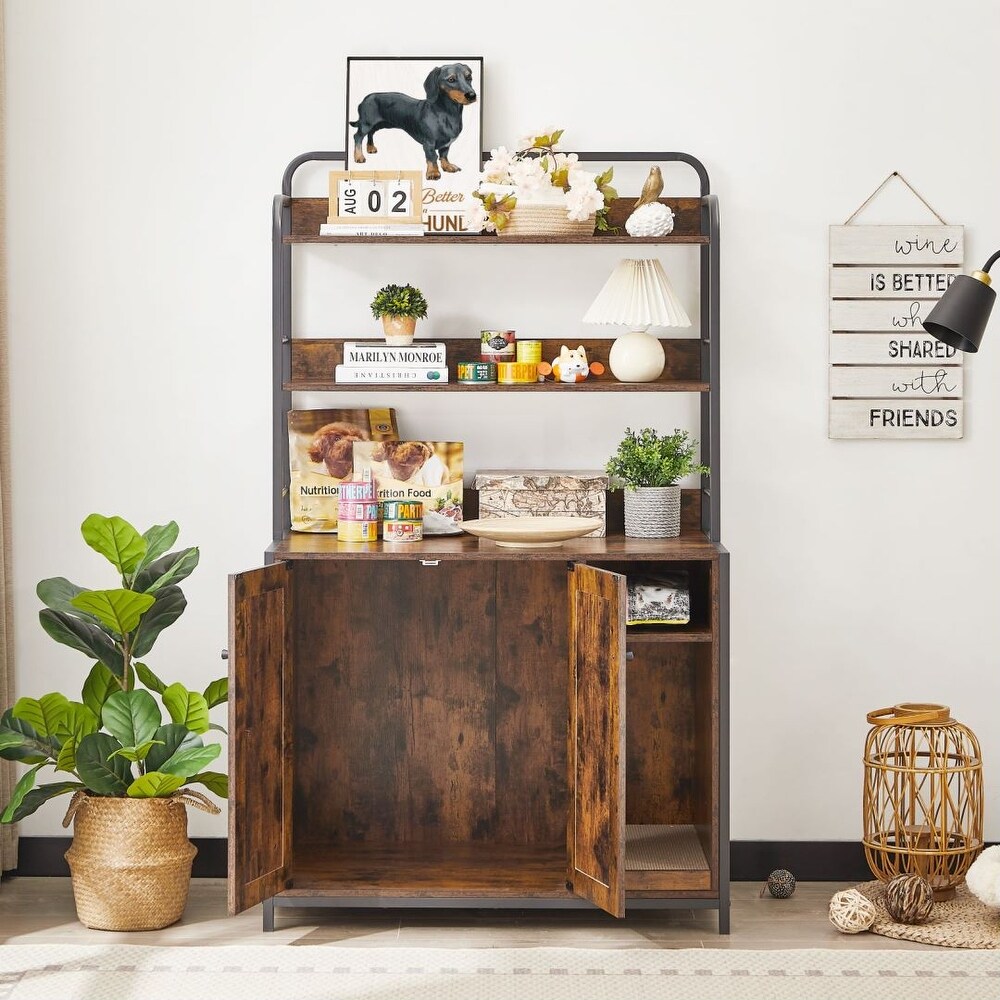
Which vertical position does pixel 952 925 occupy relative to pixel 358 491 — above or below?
below

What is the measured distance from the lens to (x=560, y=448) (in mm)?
3180

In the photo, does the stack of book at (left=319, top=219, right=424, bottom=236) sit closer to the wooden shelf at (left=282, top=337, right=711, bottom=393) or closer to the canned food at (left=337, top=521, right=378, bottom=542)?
the wooden shelf at (left=282, top=337, right=711, bottom=393)

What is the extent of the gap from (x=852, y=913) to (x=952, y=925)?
23cm

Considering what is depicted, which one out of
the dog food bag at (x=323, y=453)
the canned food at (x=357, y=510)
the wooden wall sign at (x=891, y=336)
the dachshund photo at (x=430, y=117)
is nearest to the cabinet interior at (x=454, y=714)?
the dog food bag at (x=323, y=453)

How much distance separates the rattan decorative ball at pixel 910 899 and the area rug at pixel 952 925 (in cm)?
2

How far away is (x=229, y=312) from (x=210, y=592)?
744 mm

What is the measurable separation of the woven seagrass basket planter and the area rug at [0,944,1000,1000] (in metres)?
0.10

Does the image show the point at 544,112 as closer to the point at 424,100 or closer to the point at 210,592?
the point at 424,100

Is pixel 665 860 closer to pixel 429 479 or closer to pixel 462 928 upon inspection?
pixel 462 928

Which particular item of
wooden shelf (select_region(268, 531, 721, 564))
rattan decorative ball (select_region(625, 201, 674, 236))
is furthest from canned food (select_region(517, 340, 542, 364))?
wooden shelf (select_region(268, 531, 721, 564))

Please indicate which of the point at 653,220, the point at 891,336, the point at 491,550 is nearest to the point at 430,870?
the point at 491,550

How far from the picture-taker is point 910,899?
111 inches

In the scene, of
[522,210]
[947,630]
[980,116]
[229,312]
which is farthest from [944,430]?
[229,312]

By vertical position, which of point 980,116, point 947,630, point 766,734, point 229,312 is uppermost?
point 980,116
